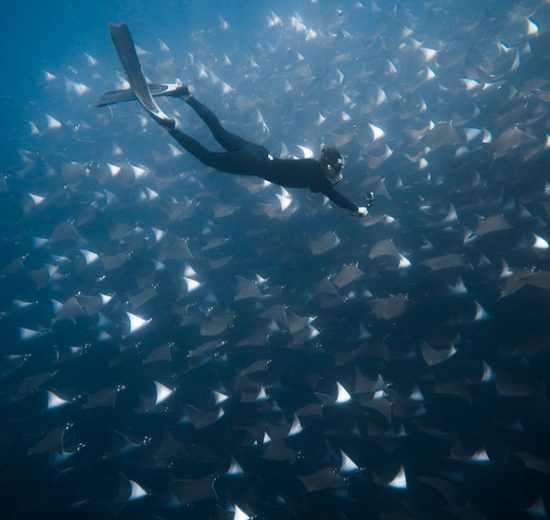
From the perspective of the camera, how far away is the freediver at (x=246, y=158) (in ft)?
8.36

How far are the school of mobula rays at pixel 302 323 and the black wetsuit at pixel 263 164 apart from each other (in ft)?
1.36

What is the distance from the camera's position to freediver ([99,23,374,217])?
2547 millimetres

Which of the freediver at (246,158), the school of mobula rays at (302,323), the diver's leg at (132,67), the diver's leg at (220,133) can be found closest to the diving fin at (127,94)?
the freediver at (246,158)

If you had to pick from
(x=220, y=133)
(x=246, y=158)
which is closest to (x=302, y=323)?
(x=246, y=158)

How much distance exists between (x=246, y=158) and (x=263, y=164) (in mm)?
211

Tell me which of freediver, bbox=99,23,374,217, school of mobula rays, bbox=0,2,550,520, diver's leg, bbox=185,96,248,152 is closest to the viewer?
school of mobula rays, bbox=0,2,550,520

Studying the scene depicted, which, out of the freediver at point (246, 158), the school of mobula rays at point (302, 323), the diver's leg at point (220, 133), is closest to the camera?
the school of mobula rays at point (302, 323)

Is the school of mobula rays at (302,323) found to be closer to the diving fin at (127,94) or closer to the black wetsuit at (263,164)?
the black wetsuit at (263,164)

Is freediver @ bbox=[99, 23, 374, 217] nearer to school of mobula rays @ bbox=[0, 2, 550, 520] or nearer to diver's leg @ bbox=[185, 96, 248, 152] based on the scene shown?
diver's leg @ bbox=[185, 96, 248, 152]

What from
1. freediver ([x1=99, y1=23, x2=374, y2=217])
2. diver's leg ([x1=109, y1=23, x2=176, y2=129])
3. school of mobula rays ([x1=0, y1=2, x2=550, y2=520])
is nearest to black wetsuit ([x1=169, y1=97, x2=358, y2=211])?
freediver ([x1=99, y1=23, x2=374, y2=217])

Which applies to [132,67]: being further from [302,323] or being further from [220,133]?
[302,323]

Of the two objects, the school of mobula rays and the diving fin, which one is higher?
the diving fin

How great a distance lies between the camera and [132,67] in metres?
2.76

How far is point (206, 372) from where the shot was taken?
2.72 m
